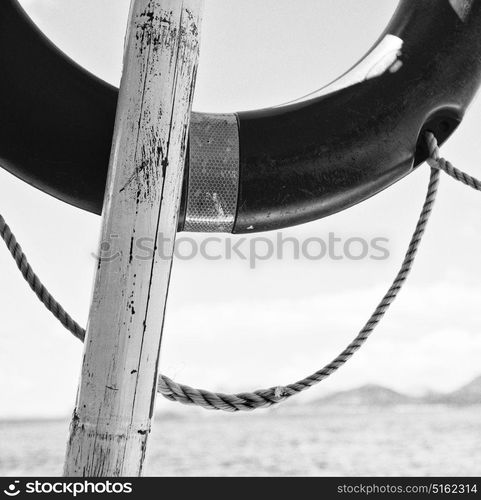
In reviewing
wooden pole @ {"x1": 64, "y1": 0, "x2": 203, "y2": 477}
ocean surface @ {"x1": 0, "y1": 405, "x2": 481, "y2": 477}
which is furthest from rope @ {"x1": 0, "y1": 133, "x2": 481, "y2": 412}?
ocean surface @ {"x1": 0, "y1": 405, "x2": 481, "y2": 477}

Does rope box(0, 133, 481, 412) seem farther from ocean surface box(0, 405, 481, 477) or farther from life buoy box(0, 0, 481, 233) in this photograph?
ocean surface box(0, 405, 481, 477)

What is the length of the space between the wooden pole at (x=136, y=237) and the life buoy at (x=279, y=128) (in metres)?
0.15

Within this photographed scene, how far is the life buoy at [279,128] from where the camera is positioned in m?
1.13

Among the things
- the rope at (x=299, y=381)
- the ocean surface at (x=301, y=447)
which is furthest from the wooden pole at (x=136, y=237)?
the ocean surface at (x=301, y=447)

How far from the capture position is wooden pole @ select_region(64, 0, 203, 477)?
91 cm

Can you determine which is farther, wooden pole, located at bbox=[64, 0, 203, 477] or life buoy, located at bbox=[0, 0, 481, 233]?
life buoy, located at bbox=[0, 0, 481, 233]

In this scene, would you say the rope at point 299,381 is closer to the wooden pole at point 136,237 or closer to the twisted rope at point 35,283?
the twisted rope at point 35,283

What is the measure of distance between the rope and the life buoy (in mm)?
63

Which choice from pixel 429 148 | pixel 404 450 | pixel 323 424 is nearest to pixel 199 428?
pixel 323 424

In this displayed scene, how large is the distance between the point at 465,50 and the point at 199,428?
19060 millimetres

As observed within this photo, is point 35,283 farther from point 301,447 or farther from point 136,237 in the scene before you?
point 301,447

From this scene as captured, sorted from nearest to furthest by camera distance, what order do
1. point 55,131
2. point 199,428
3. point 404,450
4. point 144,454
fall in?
point 144,454 → point 55,131 → point 404,450 → point 199,428

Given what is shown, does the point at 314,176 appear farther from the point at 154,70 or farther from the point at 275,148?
the point at 154,70
